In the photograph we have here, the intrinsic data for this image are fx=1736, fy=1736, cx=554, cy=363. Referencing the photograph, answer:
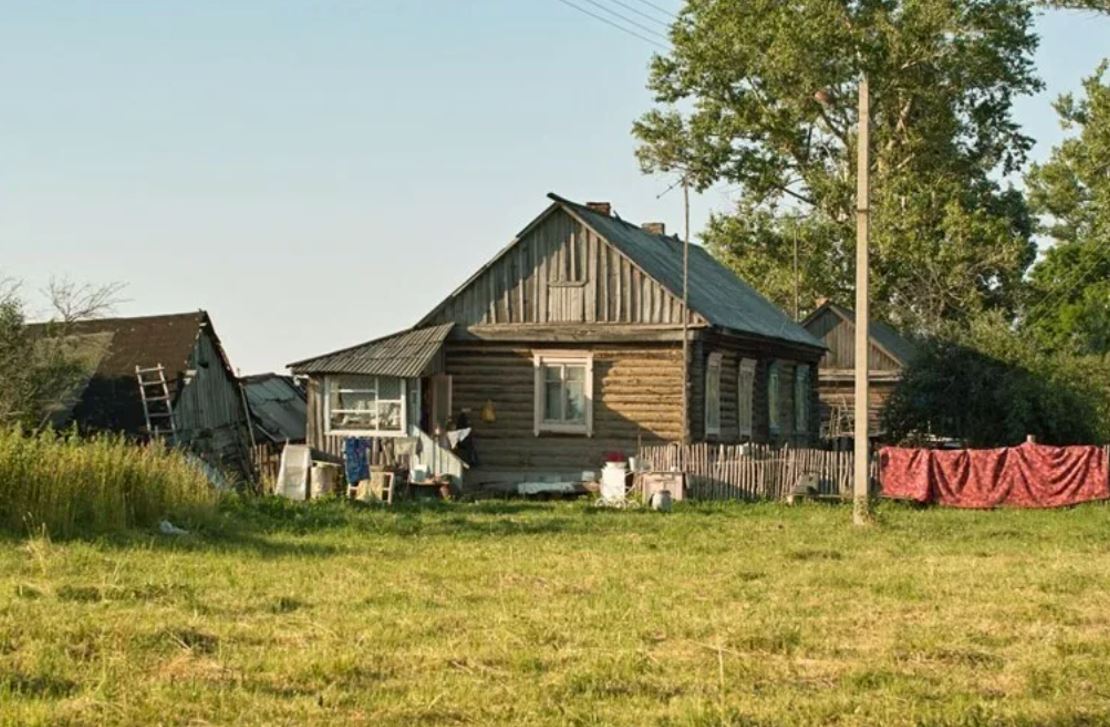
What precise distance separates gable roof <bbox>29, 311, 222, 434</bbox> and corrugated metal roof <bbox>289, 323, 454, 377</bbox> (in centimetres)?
374

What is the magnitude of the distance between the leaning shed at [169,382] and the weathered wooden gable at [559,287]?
5321mm

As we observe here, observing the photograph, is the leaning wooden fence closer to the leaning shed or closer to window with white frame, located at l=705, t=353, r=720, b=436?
window with white frame, located at l=705, t=353, r=720, b=436

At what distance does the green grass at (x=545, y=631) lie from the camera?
9500 millimetres

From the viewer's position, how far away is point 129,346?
118 ft

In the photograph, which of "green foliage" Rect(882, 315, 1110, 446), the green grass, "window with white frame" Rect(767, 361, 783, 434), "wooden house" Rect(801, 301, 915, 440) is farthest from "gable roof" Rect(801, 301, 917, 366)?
the green grass

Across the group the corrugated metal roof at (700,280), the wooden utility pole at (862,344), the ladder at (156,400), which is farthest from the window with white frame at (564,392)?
the wooden utility pole at (862,344)

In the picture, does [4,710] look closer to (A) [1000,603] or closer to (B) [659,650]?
(B) [659,650]

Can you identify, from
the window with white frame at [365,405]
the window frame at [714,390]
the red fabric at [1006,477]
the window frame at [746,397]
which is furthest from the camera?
the window frame at [746,397]

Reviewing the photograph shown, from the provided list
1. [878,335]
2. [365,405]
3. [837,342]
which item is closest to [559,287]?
[365,405]

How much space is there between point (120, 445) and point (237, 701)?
1266 centimetres

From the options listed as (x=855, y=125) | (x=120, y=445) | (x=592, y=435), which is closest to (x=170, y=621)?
(x=120, y=445)

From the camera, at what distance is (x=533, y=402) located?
33.5 m

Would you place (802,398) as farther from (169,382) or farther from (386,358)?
(169,382)

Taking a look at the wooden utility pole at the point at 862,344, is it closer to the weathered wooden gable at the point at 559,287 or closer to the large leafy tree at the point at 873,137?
the weathered wooden gable at the point at 559,287
